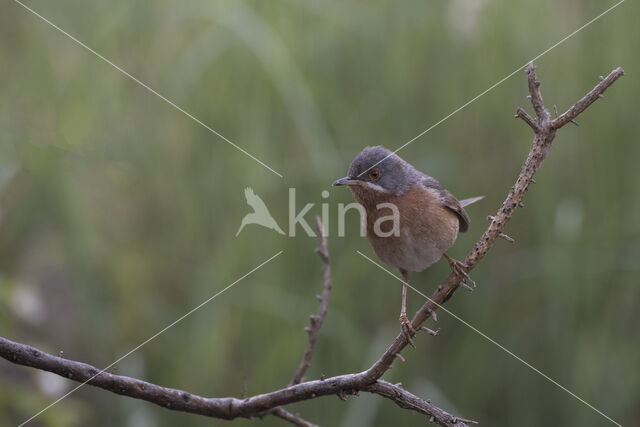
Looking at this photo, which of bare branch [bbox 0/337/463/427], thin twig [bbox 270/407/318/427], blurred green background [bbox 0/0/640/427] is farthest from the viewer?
blurred green background [bbox 0/0/640/427]

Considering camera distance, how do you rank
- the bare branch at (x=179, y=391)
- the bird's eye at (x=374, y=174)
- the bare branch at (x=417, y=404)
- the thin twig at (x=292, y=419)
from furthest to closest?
1. the bird's eye at (x=374, y=174)
2. the thin twig at (x=292, y=419)
3. the bare branch at (x=417, y=404)
4. the bare branch at (x=179, y=391)

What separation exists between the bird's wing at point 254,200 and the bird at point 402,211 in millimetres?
1161

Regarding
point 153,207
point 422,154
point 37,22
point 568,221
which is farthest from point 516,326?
point 37,22

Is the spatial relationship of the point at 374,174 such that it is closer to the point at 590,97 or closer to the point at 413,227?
the point at 413,227

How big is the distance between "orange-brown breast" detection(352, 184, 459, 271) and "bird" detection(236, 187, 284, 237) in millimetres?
1151

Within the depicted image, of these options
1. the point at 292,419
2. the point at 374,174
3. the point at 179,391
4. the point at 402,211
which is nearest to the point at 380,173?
the point at 374,174

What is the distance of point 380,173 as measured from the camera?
2.59 m

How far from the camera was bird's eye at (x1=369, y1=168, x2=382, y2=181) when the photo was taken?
101 inches

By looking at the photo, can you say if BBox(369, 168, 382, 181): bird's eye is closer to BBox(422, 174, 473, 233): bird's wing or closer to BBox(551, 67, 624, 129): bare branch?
BBox(422, 174, 473, 233): bird's wing

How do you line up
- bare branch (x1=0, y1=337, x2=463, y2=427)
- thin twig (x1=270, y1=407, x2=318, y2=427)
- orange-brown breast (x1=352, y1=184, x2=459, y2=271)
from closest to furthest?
bare branch (x1=0, y1=337, x2=463, y2=427), thin twig (x1=270, y1=407, x2=318, y2=427), orange-brown breast (x1=352, y1=184, x2=459, y2=271)

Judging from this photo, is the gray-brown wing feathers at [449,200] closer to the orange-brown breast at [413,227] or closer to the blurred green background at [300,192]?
the orange-brown breast at [413,227]

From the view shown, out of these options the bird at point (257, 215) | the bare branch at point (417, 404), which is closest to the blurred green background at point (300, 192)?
the bird at point (257, 215)

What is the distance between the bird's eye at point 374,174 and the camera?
8.38ft

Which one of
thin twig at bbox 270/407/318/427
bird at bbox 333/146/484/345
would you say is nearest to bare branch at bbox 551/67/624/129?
bird at bbox 333/146/484/345
